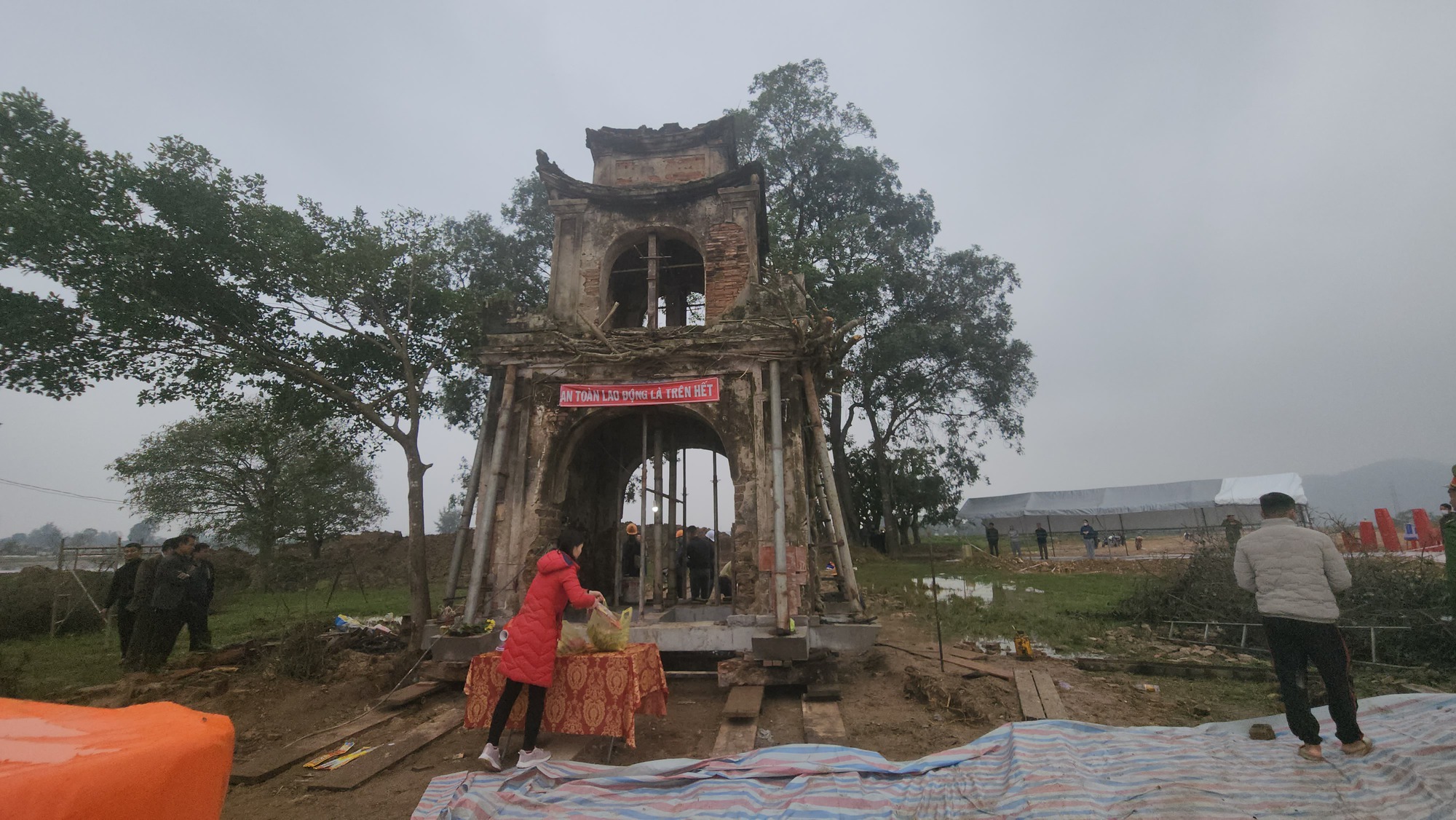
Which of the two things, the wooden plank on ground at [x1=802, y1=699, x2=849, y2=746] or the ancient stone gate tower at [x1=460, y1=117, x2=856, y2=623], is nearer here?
the wooden plank on ground at [x1=802, y1=699, x2=849, y2=746]

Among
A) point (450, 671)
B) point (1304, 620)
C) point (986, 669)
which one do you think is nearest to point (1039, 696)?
point (986, 669)

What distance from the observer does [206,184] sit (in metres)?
11.0

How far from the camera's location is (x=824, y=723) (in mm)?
6629

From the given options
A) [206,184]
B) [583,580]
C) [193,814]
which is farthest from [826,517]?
[206,184]

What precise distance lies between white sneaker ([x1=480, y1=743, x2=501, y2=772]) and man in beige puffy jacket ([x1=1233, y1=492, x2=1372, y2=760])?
19.7 feet

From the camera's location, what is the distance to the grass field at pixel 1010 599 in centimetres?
1169

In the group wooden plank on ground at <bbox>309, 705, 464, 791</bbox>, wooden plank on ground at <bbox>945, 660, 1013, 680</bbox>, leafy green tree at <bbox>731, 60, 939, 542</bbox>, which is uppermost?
leafy green tree at <bbox>731, 60, 939, 542</bbox>

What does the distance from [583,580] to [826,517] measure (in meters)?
4.45

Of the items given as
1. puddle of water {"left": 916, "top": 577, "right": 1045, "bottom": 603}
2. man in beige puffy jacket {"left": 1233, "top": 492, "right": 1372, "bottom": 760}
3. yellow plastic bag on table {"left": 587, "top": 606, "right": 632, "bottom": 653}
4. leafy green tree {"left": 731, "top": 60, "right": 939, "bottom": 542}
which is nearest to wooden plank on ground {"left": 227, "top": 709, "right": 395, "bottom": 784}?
yellow plastic bag on table {"left": 587, "top": 606, "right": 632, "bottom": 653}

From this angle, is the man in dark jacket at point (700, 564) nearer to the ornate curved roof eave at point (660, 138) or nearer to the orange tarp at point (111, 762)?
the ornate curved roof eave at point (660, 138)

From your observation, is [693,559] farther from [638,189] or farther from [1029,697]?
[638,189]

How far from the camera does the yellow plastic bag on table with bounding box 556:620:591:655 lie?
18.8 ft

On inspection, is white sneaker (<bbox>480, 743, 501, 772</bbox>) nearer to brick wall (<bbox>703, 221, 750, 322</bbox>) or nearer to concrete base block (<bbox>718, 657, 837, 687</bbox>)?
concrete base block (<bbox>718, 657, 837, 687</bbox>)

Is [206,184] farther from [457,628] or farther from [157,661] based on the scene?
[457,628]
